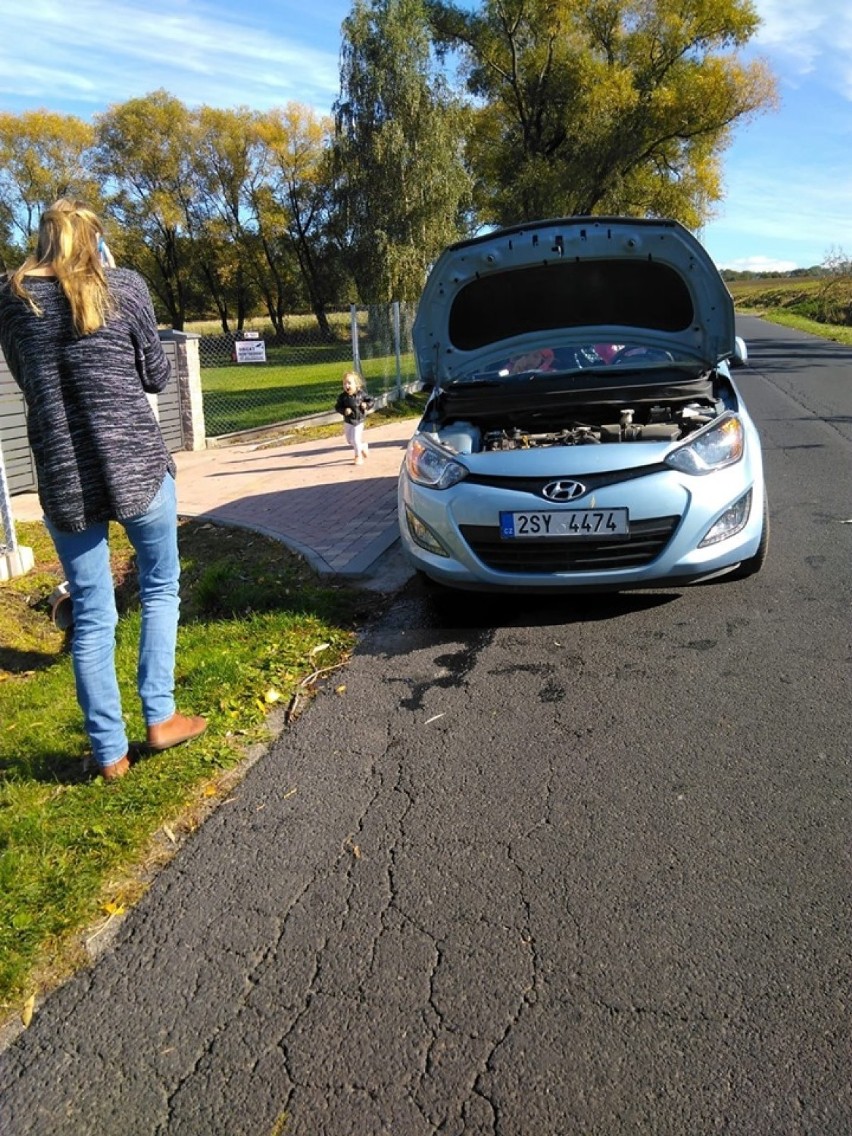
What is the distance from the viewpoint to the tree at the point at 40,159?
48031 millimetres

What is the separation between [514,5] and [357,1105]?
2631 centimetres

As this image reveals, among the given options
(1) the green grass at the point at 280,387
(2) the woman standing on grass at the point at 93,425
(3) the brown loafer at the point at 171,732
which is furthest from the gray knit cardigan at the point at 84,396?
(1) the green grass at the point at 280,387

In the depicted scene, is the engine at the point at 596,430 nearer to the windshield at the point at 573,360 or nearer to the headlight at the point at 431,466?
the headlight at the point at 431,466

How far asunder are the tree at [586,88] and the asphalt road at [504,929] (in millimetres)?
22331

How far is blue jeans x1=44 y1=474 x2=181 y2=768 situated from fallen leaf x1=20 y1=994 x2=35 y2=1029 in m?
1.07

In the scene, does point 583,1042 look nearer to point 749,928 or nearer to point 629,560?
point 749,928

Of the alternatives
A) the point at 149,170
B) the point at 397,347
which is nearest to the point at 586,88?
the point at 397,347

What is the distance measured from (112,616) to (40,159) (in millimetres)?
55208

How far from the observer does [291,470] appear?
9914mm

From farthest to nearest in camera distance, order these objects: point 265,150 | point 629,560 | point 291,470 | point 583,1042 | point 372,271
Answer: point 265,150, point 372,271, point 291,470, point 629,560, point 583,1042

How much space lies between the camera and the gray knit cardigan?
2.82 metres

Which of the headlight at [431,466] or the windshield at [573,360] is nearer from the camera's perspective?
the headlight at [431,466]

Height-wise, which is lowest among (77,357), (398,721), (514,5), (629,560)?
(398,721)

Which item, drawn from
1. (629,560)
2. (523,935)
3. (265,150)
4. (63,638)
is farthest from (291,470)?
(265,150)
